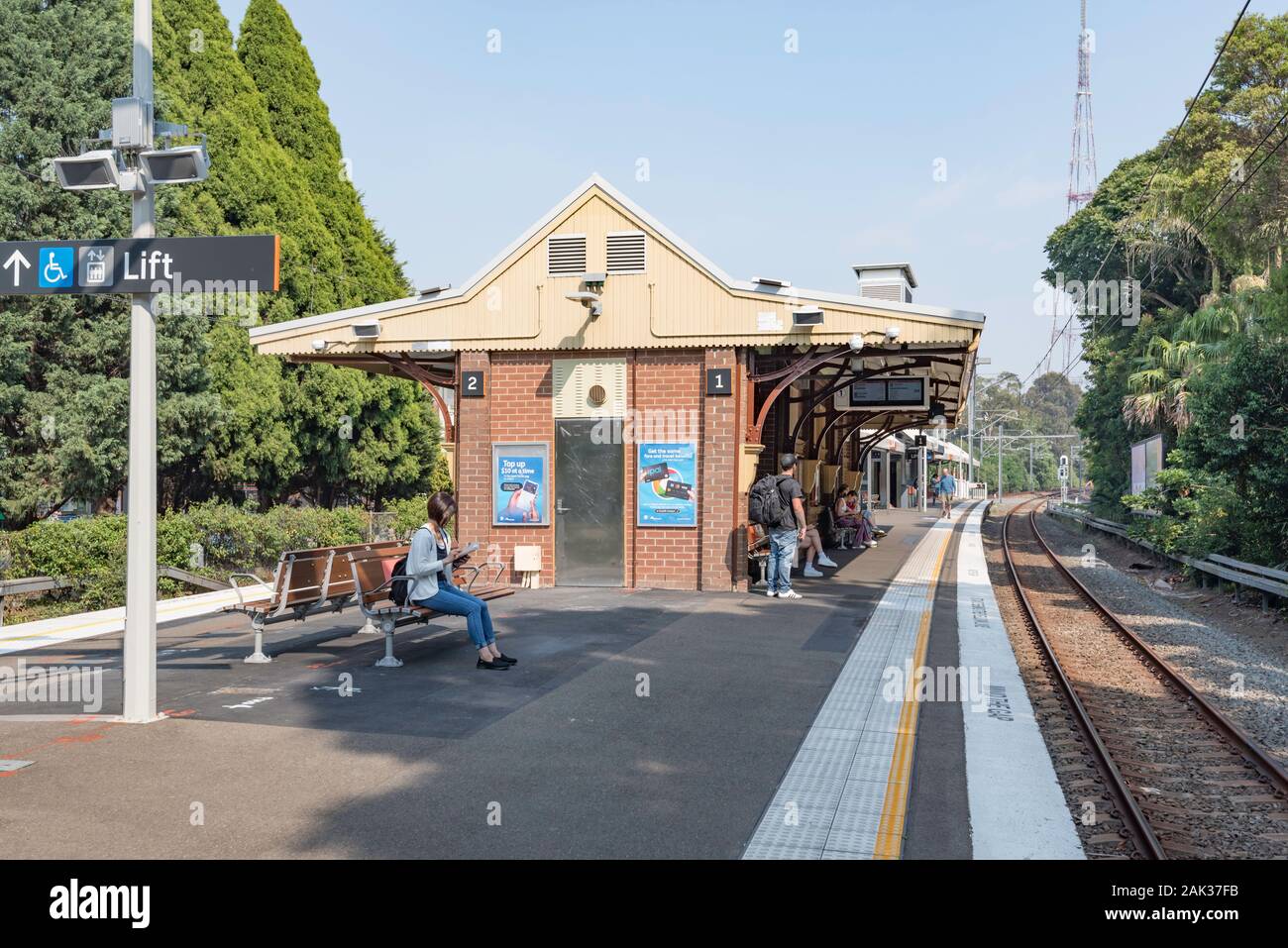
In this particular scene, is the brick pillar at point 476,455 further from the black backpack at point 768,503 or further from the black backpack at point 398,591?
the black backpack at point 398,591

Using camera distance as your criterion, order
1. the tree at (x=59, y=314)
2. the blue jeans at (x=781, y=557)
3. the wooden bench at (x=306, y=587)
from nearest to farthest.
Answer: the wooden bench at (x=306, y=587) < the blue jeans at (x=781, y=557) < the tree at (x=59, y=314)

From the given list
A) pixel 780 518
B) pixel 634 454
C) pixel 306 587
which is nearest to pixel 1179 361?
pixel 780 518

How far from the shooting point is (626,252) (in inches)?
581

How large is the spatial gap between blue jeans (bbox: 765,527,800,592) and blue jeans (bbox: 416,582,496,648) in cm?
585

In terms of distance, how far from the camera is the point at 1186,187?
25.5 meters

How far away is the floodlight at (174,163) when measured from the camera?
6738 millimetres

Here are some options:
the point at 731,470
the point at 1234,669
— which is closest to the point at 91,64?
the point at 731,470

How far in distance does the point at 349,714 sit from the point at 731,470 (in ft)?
26.7

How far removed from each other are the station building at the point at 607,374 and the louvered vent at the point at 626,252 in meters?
0.02

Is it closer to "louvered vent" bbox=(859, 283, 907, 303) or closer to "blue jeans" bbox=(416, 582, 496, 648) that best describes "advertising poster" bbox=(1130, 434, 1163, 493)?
"louvered vent" bbox=(859, 283, 907, 303)

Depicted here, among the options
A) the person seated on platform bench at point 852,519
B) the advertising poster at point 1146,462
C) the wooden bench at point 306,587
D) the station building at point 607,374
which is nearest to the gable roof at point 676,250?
the station building at point 607,374

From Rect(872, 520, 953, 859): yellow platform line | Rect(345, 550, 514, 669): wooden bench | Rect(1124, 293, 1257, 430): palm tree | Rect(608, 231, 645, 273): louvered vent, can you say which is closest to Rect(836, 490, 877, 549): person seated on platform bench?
Rect(1124, 293, 1257, 430): palm tree

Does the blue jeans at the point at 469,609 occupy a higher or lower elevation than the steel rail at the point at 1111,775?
higher
